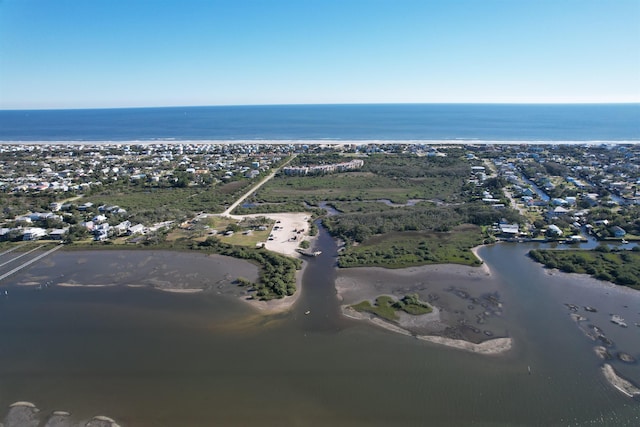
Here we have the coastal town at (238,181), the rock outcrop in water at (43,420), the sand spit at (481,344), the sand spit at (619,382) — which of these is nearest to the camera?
the rock outcrop in water at (43,420)

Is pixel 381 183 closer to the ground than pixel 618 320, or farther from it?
farther from it

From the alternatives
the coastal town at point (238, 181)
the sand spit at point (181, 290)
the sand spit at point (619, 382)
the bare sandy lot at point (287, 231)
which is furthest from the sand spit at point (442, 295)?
the coastal town at point (238, 181)

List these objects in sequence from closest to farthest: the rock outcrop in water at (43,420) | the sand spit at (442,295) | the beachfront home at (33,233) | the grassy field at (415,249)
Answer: the rock outcrop in water at (43,420), the sand spit at (442,295), the grassy field at (415,249), the beachfront home at (33,233)

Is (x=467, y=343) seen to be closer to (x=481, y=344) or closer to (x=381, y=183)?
(x=481, y=344)

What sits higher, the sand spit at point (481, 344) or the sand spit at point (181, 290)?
the sand spit at point (181, 290)

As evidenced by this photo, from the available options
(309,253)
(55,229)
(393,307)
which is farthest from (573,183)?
(55,229)

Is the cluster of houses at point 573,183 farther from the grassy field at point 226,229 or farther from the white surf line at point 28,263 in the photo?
Result: the white surf line at point 28,263
